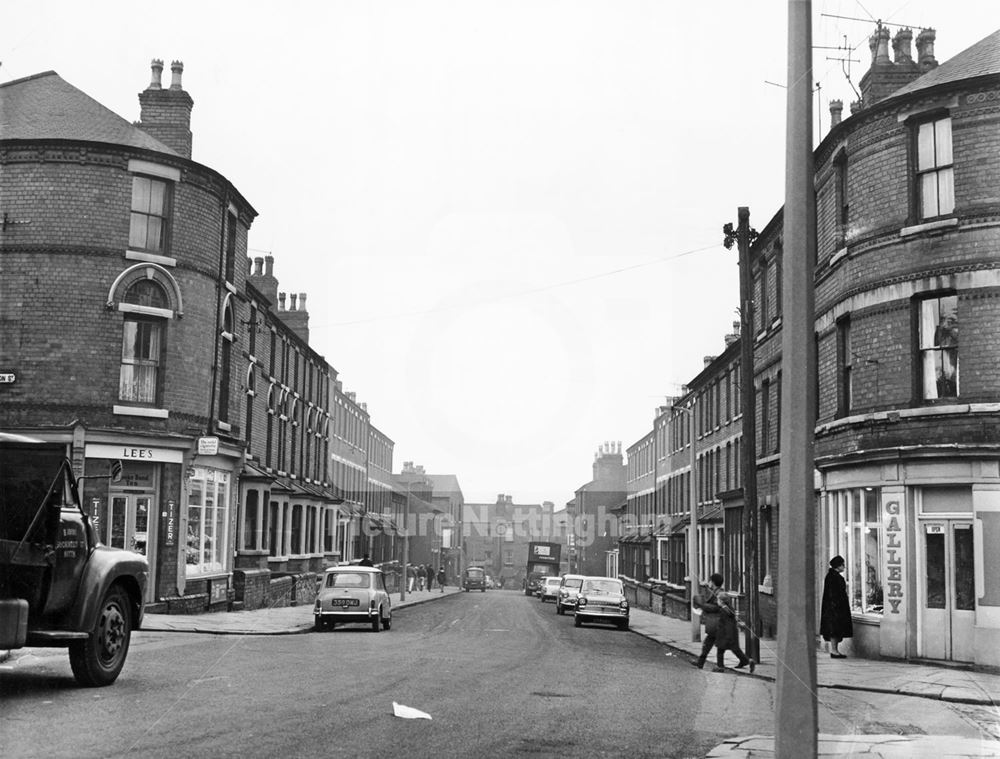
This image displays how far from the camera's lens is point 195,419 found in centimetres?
2877

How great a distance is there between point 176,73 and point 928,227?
2140 centimetres

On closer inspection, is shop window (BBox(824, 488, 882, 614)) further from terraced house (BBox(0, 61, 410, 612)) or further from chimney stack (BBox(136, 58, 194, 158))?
chimney stack (BBox(136, 58, 194, 158))

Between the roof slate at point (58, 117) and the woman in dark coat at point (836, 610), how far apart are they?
63.1ft

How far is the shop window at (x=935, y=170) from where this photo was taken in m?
20.5

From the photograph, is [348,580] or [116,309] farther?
[348,580]

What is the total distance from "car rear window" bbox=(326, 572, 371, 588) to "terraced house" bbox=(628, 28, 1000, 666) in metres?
10.4

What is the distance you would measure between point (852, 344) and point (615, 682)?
34.0ft

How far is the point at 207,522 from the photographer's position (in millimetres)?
30375

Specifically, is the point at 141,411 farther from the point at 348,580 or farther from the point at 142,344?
the point at 348,580

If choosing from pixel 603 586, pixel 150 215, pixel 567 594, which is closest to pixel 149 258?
pixel 150 215

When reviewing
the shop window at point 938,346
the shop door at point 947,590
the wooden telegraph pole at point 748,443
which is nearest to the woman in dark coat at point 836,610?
the wooden telegraph pole at point 748,443

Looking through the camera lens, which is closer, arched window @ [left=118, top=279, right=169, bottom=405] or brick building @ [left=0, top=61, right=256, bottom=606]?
brick building @ [left=0, top=61, right=256, bottom=606]

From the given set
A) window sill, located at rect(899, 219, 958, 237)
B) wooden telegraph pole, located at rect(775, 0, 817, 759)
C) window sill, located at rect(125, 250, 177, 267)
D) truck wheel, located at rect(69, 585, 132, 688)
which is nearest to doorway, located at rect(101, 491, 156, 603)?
window sill, located at rect(125, 250, 177, 267)

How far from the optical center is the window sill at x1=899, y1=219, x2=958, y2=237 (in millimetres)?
20094
